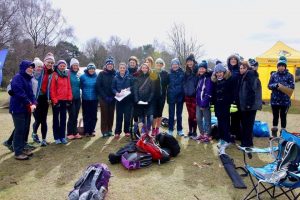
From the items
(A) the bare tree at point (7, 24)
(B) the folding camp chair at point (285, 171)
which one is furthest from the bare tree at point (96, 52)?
(B) the folding camp chair at point (285, 171)

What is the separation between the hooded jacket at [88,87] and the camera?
682 centimetres

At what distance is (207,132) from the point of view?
6.85 m

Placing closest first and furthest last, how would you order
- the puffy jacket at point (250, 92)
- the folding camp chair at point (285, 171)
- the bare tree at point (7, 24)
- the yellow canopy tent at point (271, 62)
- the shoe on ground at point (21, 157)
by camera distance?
the folding camp chair at point (285, 171) < the shoe on ground at point (21, 157) < the puffy jacket at point (250, 92) < the yellow canopy tent at point (271, 62) < the bare tree at point (7, 24)

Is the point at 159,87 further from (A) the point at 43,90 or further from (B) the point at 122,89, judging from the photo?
(A) the point at 43,90

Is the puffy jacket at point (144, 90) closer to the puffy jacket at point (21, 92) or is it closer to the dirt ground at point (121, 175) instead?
the dirt ground at point (121, 175)

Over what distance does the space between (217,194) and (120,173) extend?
1.68m

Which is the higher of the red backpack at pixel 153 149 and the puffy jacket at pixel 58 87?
the puffy jacket at pixel 58 87

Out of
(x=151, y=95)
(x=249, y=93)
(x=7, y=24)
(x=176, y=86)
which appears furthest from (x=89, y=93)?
(x=7, y=24)

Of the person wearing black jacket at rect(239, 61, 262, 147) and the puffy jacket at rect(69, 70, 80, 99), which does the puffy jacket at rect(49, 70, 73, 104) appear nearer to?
the puffy jacket at rect(69, 70, 80, 99)

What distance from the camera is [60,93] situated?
20.5 ft

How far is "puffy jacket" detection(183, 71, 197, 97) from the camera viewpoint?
671cm

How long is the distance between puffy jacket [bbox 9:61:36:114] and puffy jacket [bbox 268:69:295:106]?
17.7ft

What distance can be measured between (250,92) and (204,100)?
101 centimetres

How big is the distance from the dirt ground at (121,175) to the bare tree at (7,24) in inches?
891
